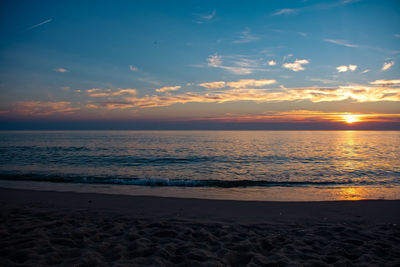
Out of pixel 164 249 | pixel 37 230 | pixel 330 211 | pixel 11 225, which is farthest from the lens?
pixel 330 211

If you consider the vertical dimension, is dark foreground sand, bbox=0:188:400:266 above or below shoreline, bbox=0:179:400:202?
above

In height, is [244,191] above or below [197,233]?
below

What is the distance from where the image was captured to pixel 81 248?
15.7 ft

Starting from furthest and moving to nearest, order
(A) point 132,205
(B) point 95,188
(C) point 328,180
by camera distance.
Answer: (C) point 328,180, (B) point 95,188, (A) point 132,205

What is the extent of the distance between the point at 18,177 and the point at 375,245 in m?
18.9

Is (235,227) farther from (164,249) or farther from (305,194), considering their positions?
(305,194)

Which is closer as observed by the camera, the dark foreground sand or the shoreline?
the dark foreground sand

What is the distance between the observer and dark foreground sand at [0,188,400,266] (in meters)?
4.40

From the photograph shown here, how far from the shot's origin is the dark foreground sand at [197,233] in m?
4.40

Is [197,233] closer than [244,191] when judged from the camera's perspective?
Yes

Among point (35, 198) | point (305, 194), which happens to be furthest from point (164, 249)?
point (305, 194)

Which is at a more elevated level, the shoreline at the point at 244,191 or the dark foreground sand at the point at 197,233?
the dark foreground sand at the point at 197,233

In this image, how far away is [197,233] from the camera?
18.9 ft

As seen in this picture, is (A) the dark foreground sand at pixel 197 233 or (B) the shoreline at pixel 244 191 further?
(B) the shoreline at pixel 244 191
